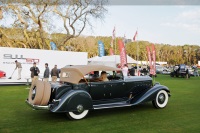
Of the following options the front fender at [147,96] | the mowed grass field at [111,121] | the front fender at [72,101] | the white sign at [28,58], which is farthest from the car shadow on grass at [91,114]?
the white sign at [28,58]

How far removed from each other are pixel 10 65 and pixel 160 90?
1248cm

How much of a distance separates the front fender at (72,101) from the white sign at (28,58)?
11.9 meters

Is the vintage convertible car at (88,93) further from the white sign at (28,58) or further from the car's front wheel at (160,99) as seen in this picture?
the white sign at (28,58)

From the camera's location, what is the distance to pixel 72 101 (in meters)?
6.58

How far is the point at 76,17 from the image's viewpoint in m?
29.6

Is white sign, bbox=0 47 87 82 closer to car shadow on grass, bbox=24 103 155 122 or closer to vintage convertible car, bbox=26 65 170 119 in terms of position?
car shadow on grass, bbox=24 103 155 122

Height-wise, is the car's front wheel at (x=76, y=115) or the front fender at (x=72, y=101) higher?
the front fender at (x=72, y=101)

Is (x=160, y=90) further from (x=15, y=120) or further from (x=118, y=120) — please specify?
(x=15, y=120)

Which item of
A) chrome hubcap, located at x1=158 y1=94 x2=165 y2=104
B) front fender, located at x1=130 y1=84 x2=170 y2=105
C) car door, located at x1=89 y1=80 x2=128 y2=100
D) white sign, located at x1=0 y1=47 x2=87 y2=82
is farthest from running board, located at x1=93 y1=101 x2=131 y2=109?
white sign, located at x1=0 y1=47 x2=87 y2=82

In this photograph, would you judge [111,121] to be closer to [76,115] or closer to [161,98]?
[76,115]

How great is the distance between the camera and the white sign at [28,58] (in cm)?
1714

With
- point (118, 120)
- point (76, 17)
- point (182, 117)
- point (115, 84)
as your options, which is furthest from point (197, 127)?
point (76, 17)

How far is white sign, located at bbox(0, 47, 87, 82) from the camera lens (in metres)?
17.1

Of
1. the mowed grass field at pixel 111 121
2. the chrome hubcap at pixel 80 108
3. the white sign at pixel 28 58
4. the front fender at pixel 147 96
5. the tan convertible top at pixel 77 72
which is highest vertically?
the white sign at pixel 28 58
